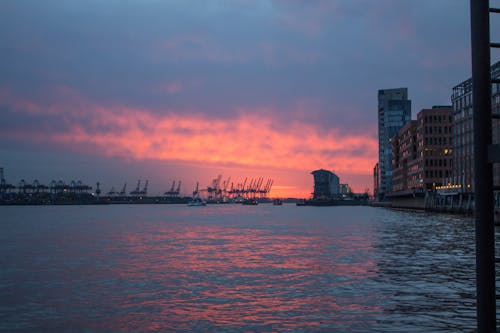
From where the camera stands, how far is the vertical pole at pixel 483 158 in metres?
7.66

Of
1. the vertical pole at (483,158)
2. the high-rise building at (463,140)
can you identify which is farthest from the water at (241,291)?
the high-rise building at (463,140)

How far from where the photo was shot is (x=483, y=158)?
7719 mm

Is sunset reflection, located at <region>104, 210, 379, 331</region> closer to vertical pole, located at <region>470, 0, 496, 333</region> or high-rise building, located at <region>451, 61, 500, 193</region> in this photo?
vertical pole, located at <region>470, 0, 496, 333</region>

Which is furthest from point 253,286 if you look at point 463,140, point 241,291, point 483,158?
point 463,140

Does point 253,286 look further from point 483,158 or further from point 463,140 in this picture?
point 463,140

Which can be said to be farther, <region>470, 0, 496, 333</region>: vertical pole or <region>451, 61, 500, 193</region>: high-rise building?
<region>451, 61, 500, 193</region>: high-rise building

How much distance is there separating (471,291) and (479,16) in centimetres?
2167

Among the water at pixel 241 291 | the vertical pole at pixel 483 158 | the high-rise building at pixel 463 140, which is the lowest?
the water at pixel 241 291

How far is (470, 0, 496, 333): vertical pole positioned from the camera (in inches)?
302

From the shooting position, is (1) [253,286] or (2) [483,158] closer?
(2) [483,158]

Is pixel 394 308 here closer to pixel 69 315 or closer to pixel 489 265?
pixel 69 315

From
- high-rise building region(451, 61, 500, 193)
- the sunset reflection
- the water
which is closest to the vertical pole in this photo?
the water

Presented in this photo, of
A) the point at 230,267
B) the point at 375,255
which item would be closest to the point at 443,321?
the point at 230,267

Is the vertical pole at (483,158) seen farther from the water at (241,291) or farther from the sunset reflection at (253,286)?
the sunset reflection at (253,286)
